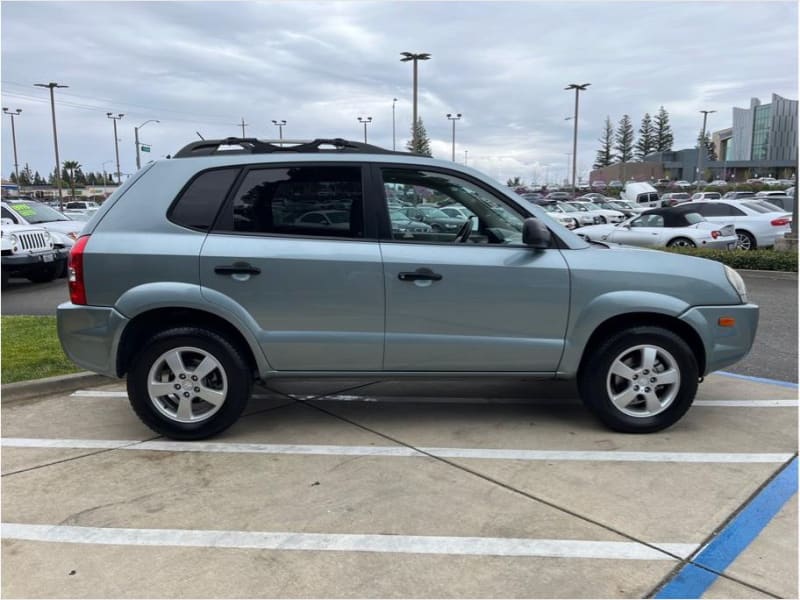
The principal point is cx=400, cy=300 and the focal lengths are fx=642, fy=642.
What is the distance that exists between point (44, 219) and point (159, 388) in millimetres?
11876

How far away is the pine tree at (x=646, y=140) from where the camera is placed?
11119 cm

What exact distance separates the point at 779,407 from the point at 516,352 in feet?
7.72

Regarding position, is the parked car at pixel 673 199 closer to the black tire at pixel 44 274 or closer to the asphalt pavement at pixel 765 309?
the asphalt pavement at pixel 765 309

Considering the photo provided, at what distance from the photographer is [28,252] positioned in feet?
39.3

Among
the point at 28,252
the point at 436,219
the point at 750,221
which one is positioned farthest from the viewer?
the point at 750,221

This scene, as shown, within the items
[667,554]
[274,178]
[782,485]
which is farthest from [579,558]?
[274,178]

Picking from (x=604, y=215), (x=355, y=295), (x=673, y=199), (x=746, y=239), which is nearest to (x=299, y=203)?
(x=355, y=295)

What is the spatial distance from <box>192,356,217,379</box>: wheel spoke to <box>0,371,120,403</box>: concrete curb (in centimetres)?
146

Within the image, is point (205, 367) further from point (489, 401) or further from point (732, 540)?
point (732, 540)

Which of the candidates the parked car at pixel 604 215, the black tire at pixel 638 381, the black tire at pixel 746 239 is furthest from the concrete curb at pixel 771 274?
the parked car at pixel 604 215

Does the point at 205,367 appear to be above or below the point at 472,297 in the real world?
below

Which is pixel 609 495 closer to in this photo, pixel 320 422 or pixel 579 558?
pixel 579 558

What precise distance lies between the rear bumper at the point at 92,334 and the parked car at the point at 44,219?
9839mm

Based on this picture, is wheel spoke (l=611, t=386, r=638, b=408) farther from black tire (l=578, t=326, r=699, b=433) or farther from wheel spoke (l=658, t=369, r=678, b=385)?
wheel spoke (l=658, t=369, r=678, b=385)
